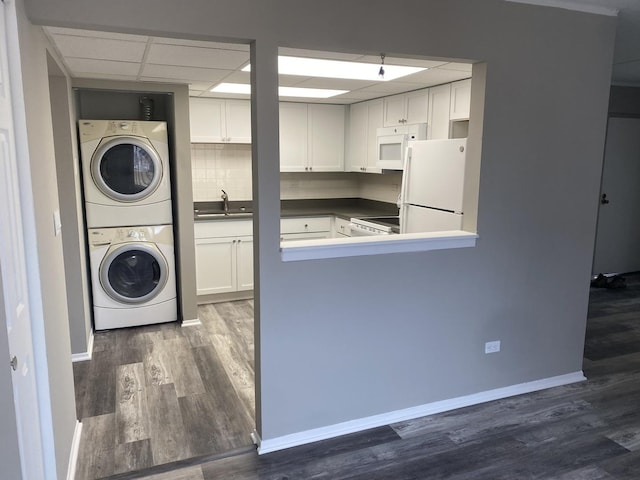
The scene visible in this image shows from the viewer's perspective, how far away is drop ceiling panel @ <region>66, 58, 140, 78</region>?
307 cm

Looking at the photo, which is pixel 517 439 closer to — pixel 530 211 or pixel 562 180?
pixel 530 211

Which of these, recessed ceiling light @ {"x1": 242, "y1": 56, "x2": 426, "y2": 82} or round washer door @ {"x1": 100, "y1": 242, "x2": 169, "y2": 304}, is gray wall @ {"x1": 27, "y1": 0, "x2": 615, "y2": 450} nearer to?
recessed ceiling light @ {"x1": 242, "y1": 56, "x2": 426, "y2": 82}

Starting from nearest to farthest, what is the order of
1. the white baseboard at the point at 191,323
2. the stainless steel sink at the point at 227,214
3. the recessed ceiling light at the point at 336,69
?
the recessed ceiling light at the point at 336,69 < the white baseboard at the point at 191,323 < the stainless steel sink at the point at 227,214

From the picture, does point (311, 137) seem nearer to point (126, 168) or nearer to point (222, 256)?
point (222, 256)

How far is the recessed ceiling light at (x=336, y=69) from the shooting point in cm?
321

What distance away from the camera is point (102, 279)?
13.6 ft

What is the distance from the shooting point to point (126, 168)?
4098mm

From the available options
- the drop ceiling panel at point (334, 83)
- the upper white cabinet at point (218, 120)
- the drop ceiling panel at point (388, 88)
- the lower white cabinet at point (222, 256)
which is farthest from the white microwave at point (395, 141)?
the lower white cabinet at point (222, 256)

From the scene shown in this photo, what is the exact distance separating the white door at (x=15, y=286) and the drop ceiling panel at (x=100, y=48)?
0.94m

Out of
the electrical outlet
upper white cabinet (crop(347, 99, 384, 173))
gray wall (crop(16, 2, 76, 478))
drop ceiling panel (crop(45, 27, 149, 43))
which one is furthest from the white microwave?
gray wall (crop(16, 2, 76, 478))

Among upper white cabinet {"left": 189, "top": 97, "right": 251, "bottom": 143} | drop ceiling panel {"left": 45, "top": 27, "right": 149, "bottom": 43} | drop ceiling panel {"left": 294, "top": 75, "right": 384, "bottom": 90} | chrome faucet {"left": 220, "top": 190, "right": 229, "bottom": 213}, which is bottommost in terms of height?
chrome faucet {"left": 220, "top": 190, "right": 229, "bottom": 213}

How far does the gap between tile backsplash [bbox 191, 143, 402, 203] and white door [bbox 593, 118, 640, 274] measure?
2625 millimetres

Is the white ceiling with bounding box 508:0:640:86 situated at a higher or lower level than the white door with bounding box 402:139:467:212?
higher

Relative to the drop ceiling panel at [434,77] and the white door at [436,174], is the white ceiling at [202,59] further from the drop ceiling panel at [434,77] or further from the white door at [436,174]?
the white door at [436,174]
